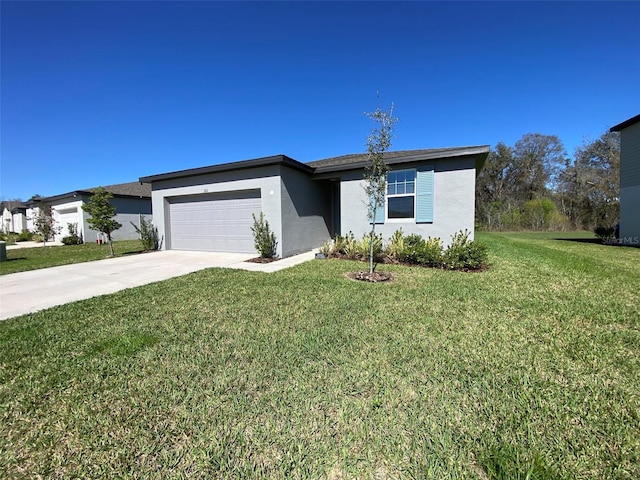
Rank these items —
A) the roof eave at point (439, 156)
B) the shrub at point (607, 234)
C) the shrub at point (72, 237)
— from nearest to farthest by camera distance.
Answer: the roof eave at point (439, 156), the shrub at point (607, 234), the shrub at point (72, 237)

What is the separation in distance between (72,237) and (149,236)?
9.70 meters

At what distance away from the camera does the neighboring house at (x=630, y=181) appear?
1269 centimetres

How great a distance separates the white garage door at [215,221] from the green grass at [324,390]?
6129 mm

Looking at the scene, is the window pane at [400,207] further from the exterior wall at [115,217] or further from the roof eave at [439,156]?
the exterior wall at [115,217]

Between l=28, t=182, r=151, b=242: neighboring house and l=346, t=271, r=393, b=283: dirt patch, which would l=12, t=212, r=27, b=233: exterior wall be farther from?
l=346, t=271, r=393, b=283: dirt patch

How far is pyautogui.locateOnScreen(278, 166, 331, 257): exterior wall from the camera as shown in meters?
9.48

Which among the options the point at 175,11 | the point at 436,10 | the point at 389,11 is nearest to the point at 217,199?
the point at 175,11

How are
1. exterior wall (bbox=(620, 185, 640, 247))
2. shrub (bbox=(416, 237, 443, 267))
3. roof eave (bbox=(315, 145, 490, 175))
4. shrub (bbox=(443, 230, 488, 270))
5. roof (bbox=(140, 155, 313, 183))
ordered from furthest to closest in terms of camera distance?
exterior wall (bbox=(620, 185, 640, 247)) < roof (bbox=(140, 155, 313, 183)) < roof eave (bbox=(315, 145, 490, 175)) < shrub (bbox=(416, 237, 443, 267)) < shrub (bbox=(443, 230, 488, 270))

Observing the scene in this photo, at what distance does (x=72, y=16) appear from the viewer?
712cm

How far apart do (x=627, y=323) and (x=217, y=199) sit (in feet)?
38.3

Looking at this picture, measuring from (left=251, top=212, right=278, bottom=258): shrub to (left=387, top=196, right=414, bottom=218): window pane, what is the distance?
4.31 meters

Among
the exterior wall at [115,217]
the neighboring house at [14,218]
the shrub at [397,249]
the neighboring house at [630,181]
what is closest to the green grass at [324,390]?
the shrub at [397,249]

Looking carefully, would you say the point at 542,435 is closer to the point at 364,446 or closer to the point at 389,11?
the point at 364,446

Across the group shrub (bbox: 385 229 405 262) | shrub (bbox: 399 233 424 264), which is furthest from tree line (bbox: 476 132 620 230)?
shrub (bbox: 385 229 405 262)
